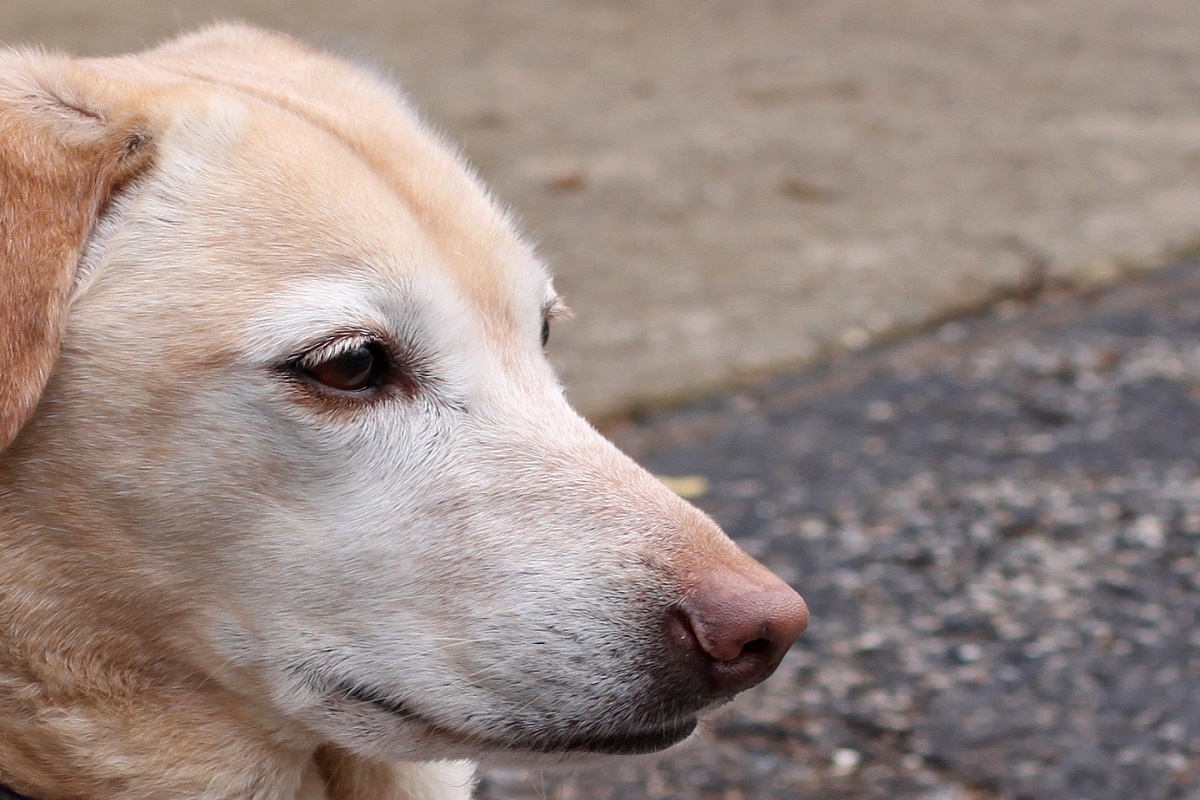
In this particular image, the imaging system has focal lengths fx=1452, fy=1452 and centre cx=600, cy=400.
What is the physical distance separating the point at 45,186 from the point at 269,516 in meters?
0.56

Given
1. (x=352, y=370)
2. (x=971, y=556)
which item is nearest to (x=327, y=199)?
(x=352, y=370)

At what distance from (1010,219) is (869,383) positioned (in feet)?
6.17

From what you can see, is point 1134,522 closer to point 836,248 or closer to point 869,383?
point 869,383

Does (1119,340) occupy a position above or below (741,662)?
below

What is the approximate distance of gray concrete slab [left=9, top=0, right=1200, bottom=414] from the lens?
19.7ft

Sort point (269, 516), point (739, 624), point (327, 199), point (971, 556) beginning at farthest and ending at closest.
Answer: point (971, 556)
point (327, 199)
point (269, 516)
point (739, 624)

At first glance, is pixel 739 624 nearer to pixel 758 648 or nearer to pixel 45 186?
pixel 758 648

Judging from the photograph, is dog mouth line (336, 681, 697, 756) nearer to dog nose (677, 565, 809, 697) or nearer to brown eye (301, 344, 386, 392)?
dog nose (677, 565, 809, 697)

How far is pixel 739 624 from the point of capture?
196cm

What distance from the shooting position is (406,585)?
6.79 feet

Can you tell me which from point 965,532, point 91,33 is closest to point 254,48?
→ point 965,532

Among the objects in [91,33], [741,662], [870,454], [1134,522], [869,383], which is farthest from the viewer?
[91,33]

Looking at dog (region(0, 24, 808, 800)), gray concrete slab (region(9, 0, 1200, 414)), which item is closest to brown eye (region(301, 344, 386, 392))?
dog (region(0, 24, 808, 800))

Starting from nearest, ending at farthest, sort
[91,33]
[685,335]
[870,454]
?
[870,454]
[685,335]
[91,33]
